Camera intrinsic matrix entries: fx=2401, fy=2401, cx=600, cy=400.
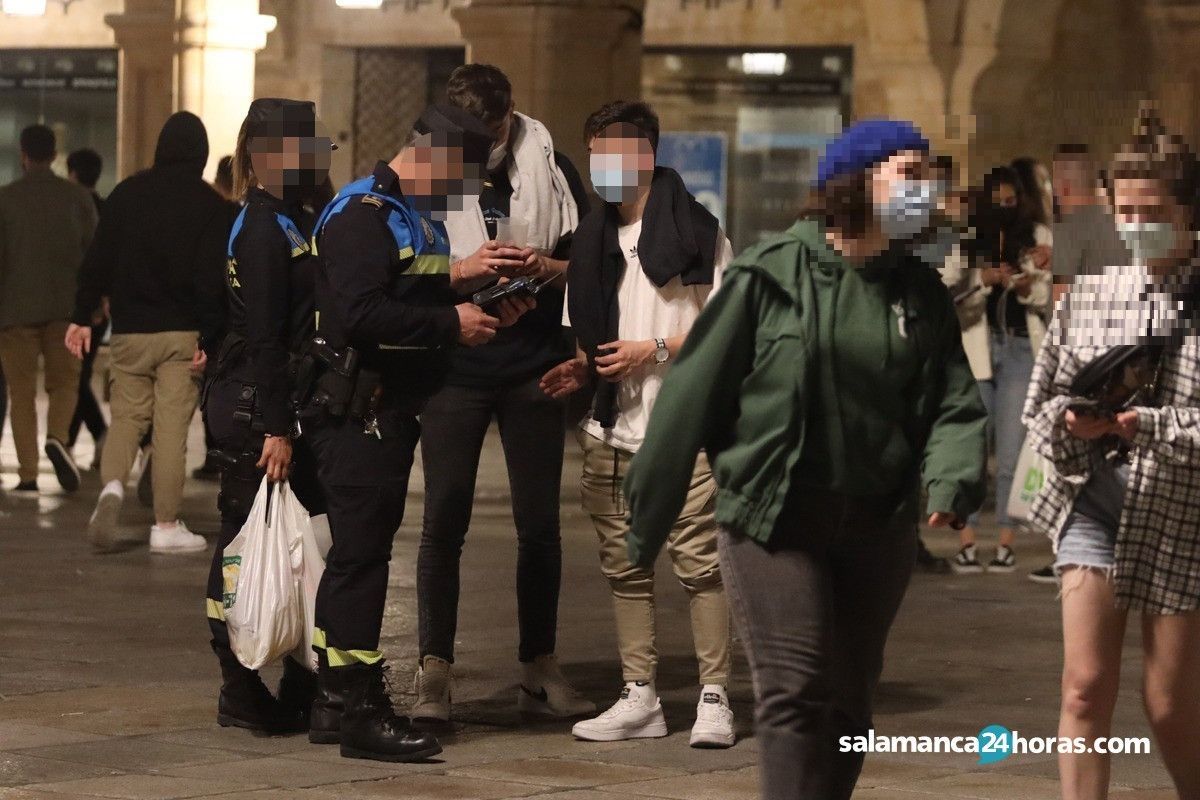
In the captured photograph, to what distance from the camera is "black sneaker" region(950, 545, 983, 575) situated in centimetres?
1195

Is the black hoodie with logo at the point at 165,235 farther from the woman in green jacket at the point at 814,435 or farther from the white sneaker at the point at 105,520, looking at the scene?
the woman in green jacket at the point at 814,435

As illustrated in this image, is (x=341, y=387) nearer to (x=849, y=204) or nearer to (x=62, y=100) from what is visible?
(x=849, y=204)

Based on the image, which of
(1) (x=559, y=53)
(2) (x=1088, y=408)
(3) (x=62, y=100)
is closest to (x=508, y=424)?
(2) (x=1088, y=408)

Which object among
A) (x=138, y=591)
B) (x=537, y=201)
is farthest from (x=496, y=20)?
(x=537, y=201)

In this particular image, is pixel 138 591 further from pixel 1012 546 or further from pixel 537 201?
pixel 1012 546

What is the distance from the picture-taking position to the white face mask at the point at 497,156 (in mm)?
7625

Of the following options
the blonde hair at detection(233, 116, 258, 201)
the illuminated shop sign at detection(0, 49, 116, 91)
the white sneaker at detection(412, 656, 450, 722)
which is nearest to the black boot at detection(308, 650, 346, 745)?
the white sneaker at detection(412, 656, 450, 722)

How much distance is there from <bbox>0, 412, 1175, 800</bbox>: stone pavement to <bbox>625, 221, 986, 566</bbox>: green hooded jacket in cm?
159

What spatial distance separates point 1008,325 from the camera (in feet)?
39.9

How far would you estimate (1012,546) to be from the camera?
12852 millimetres

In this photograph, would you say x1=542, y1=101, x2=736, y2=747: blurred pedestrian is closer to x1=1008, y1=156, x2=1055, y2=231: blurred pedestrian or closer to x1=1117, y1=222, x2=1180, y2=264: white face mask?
x1=1117, y1=222, x2=1180, y2=264: white face mask

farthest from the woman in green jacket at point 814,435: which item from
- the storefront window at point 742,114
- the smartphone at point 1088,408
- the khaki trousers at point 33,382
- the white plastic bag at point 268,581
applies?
the storefront window at point 742,114

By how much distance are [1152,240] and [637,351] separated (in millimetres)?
2086

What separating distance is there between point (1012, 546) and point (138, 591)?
4815mm
